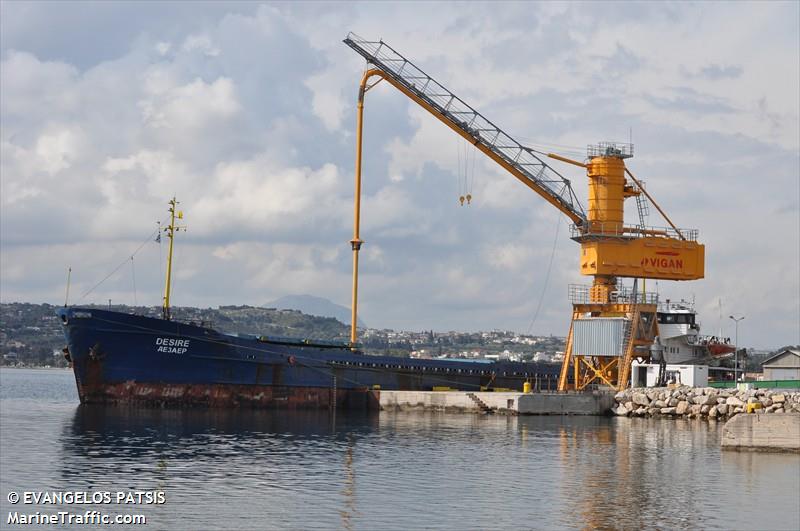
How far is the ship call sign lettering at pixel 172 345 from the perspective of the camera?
61.5 meters

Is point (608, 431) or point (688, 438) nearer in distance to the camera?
point (688, 438)

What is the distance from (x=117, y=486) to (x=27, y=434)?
17.7 m

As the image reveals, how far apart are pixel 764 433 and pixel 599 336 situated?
1105 inches

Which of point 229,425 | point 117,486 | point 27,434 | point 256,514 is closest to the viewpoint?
point 256,514

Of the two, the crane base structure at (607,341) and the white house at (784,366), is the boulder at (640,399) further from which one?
the white house at (784,366)

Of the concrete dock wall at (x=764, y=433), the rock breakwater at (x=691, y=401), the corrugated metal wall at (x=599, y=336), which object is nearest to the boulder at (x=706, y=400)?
the rock breakwater at (x=691, y=401)

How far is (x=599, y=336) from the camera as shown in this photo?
70000 mm

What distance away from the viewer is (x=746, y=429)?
42.8 meters

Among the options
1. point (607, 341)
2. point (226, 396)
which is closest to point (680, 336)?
point (607, 341)

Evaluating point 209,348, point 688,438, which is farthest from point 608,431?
point 209,348

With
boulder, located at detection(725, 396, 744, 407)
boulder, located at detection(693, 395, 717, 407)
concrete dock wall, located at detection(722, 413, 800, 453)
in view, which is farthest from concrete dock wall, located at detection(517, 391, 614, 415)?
concrete dock wall, located at detection(722, 413, 800, 453)

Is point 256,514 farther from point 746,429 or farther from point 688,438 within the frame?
point 688,438

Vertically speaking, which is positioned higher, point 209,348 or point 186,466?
point 209,348

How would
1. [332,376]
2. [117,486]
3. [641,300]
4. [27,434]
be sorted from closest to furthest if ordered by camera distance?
[117,486] < [27,434] < [332,376] < [641,300]
